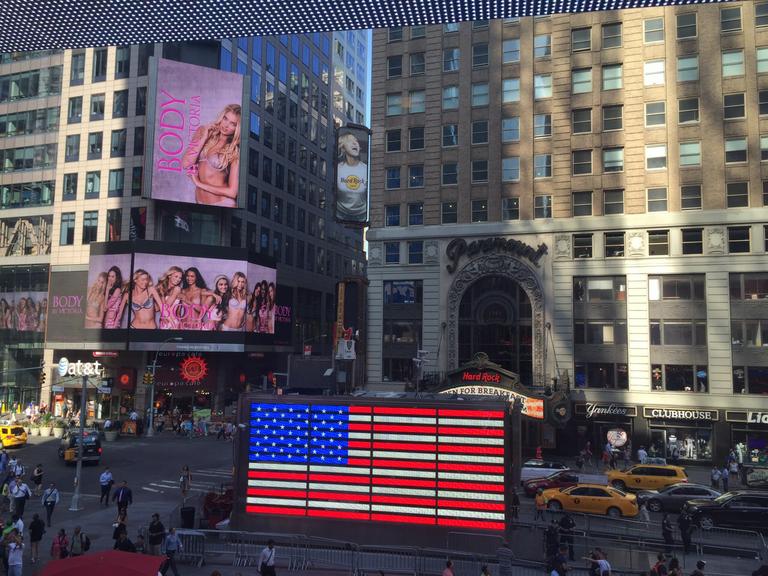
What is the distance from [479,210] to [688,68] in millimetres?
18743

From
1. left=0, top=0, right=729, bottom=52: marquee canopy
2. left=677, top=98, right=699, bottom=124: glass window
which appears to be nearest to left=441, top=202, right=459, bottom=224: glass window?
left=677, top=98, right=699, bottom=124: glass window

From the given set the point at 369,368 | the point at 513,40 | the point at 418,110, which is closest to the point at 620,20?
the point at 513,40

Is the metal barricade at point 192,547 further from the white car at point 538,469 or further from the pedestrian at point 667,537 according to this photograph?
the white car at point 538,469

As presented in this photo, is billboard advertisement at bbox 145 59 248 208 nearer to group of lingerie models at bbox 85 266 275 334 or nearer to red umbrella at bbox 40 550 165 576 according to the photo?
group of lingerie models at bbox 85 266 275 334

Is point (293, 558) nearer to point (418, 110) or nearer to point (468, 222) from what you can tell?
point (468, 222)

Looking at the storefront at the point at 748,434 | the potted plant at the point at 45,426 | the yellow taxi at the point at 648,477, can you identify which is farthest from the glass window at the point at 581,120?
the potted plant at the point at 45,426

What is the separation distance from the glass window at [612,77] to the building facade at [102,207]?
130ft

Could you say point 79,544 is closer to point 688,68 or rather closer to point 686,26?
point 688,68

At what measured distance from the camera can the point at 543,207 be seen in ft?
167

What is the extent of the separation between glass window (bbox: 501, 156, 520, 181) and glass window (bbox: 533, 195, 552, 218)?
8.35ft

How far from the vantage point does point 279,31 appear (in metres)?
11.0

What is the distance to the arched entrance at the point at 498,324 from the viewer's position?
5041cm

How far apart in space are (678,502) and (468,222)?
27.6 meters

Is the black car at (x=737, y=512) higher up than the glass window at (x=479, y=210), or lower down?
lower down
